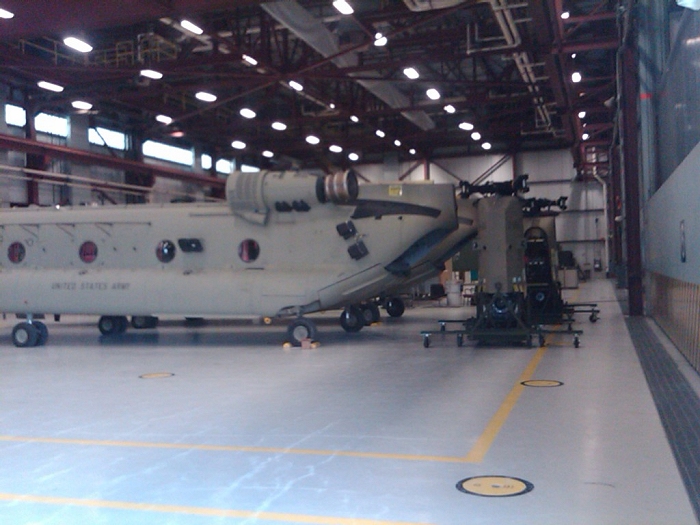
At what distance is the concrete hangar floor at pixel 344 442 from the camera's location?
14.4 feet

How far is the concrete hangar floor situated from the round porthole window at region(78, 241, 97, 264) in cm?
367

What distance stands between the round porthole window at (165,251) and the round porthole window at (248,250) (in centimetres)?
155

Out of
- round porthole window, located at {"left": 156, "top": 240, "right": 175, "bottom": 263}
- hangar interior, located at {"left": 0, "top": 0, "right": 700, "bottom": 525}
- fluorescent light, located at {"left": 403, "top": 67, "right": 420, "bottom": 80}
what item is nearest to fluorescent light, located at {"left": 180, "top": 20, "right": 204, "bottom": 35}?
hangar interior, located at {"left": 0, "top": 0, "right": 700, "bottom": 525}

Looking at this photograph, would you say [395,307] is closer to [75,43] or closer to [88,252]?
[88,252]

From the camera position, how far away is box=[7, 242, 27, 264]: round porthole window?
49.6 ft

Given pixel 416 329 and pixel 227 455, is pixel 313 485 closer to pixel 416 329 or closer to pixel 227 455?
Result: pixel 227 455

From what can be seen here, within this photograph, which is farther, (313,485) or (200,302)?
(200,302)

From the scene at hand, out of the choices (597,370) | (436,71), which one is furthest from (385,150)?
(597,370)

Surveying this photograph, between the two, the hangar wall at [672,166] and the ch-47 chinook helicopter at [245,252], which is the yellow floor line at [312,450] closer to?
the hangar wall at [672,166]

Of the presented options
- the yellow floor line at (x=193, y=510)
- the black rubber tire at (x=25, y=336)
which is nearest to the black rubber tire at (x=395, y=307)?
the black rubber tire at (x=25, y=336)

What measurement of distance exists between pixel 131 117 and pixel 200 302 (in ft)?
65.7

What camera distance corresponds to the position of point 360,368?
33.9 ft

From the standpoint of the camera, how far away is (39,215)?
599 inches

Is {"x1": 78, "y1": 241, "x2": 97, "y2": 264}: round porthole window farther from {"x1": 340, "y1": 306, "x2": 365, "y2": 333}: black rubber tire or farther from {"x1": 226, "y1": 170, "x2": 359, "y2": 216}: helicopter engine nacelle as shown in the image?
{"x1": 340, "y1": 306, "x2": 365, "y2": 333}: black rubber tire
